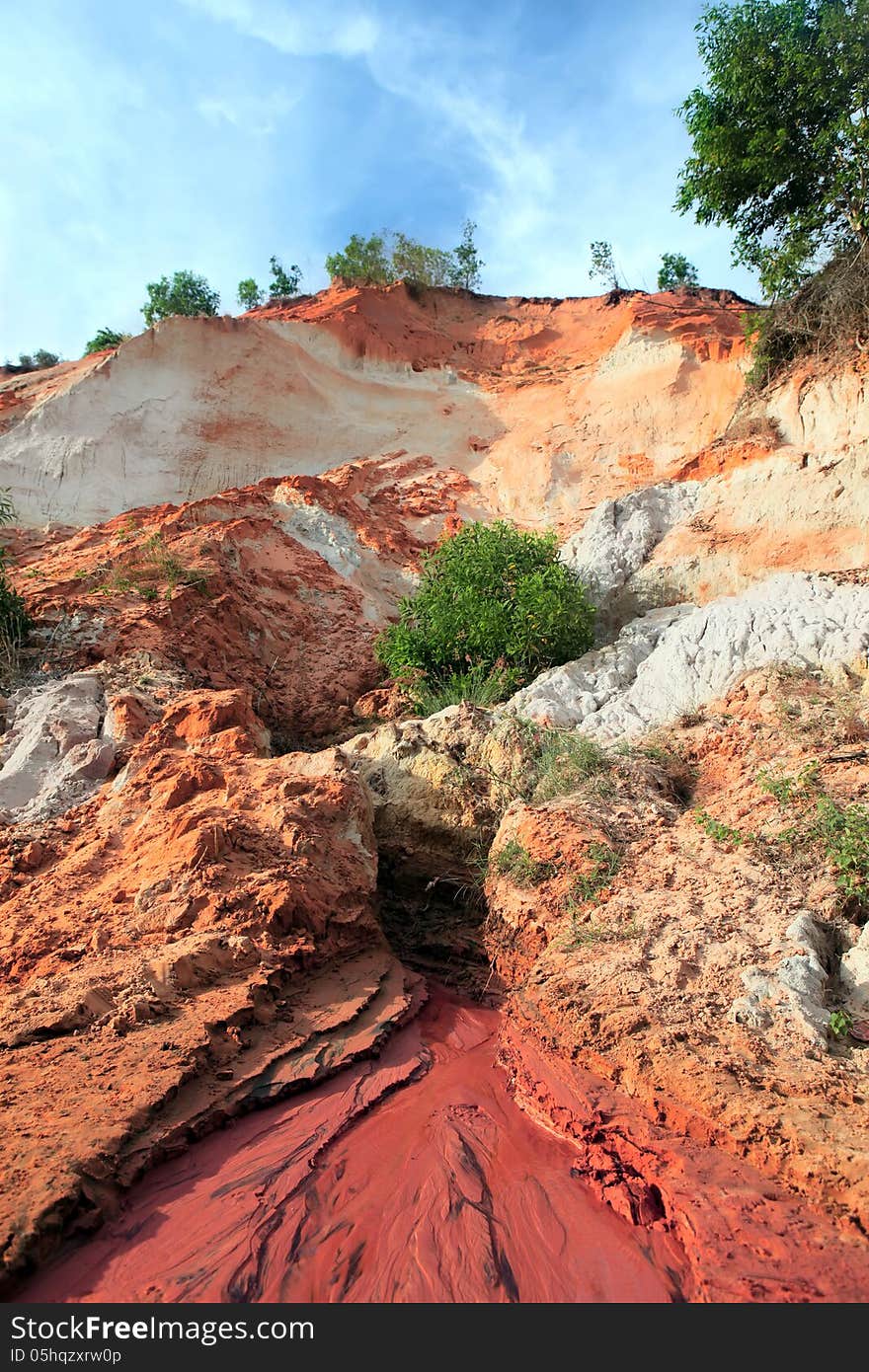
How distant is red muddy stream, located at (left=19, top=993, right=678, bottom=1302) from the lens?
241cm

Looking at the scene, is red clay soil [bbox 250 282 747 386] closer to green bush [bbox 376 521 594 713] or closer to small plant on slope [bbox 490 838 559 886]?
green bush [bbox 376 521 594 713]

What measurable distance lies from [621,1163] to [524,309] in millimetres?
21222

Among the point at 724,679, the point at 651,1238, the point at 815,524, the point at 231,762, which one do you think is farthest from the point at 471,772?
the point at 815,524

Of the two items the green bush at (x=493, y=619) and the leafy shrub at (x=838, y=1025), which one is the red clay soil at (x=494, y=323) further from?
the leafy shrub at (x=838, y=1025)

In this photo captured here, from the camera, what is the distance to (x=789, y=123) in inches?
423

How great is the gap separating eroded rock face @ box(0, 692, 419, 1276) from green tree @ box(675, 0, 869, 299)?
10294 mm

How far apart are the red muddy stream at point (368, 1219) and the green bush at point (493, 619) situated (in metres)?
4.69

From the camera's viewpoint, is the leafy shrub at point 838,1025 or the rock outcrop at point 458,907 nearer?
the rock outcrop at point 458,907

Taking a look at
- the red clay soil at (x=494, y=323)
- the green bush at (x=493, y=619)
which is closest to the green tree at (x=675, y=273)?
the red clay soil at (x=494, y=323)

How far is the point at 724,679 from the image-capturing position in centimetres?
663

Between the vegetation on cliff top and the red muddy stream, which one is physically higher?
the vegetation on cliff top

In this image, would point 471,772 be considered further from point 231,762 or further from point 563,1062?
point 563,1062

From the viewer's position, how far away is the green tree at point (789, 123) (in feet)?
33.4

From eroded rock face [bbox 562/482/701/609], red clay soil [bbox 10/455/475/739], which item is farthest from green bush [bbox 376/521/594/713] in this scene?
red clay soil [bbox 10/455/475/739]
